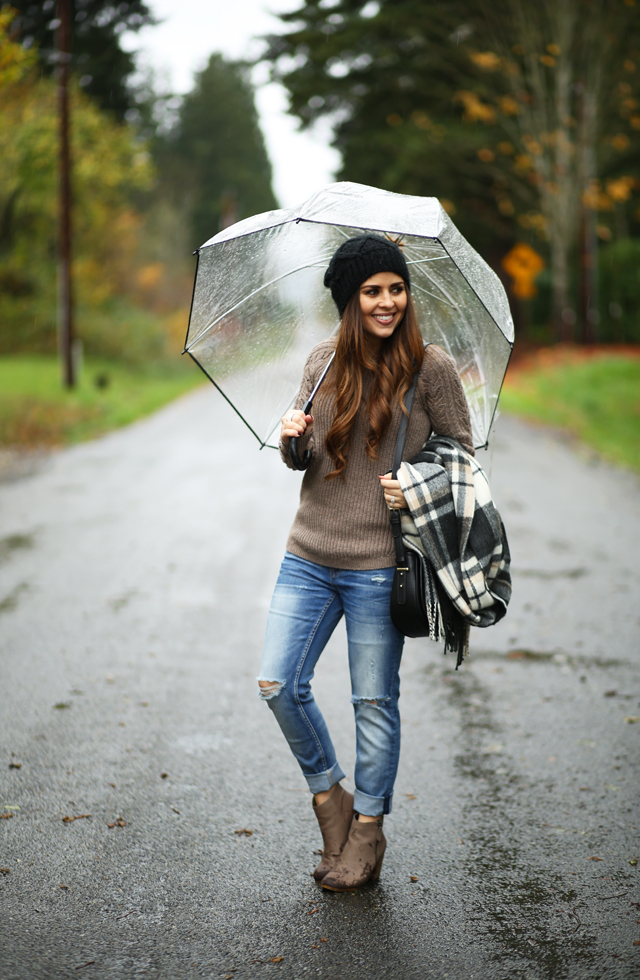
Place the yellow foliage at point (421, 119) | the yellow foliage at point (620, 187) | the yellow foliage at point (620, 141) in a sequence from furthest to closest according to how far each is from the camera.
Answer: the yellow foliage at point (421, 119) < the yellow foliage at point (620, 141) < the yellow foliage at point (620, 187)

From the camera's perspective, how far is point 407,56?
884 inches

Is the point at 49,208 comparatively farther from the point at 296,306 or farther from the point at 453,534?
the point at 453,534

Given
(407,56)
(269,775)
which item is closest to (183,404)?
(407,56)

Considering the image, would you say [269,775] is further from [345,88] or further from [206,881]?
[345,88]

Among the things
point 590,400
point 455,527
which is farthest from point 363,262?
point 590,400

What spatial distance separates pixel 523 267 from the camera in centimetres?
3566

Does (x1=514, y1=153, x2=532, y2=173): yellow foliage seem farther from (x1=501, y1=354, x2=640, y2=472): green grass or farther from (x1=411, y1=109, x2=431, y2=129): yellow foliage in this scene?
(x1=501, y1=354, x2=640, y2=472): green grass

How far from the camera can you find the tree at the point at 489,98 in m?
20.8

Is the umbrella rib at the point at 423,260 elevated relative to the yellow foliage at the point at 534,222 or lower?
elevated

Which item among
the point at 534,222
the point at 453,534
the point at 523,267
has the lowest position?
the point at 523,267

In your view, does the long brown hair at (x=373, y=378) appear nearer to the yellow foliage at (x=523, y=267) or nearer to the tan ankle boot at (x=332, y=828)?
the tan ankle boot at (x=332, y=828)

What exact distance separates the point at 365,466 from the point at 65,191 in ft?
62.2

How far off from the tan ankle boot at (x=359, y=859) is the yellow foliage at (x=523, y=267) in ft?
107

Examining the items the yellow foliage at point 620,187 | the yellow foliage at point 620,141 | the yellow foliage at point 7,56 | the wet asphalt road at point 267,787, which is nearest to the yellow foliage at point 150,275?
the yellow foliage at point 620,187
